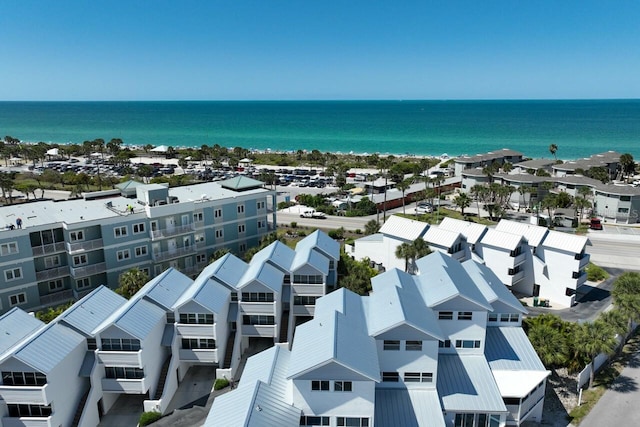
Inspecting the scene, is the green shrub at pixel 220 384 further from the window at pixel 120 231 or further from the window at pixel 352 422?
the window at pixel 120 231

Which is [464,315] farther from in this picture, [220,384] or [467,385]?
[220,384]

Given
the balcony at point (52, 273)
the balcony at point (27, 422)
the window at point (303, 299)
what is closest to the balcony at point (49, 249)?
the balcony at point (52, 273)

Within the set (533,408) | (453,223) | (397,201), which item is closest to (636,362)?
(533,408)

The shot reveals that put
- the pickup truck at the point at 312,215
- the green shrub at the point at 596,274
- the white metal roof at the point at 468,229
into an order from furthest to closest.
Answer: the pickup truck at the point at 312,215, the green shrub at the point at 596,274, the white metal roof at the point at 468,229

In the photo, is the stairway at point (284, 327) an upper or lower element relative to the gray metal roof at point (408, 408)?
lower

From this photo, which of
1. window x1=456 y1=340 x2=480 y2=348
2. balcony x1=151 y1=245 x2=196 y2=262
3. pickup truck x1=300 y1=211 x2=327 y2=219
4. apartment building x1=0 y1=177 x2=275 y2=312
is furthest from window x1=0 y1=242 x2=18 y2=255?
pickup truck x1=300 y1=211 x2=327 y2=219

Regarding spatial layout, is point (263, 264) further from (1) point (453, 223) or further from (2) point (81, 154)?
(2) point (81, 154)
